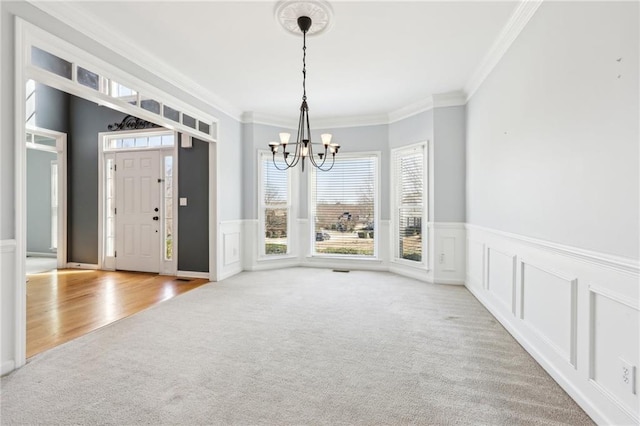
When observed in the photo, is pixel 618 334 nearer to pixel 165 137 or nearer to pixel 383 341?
pixel 383 341

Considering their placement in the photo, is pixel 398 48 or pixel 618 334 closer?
pixel 618 334

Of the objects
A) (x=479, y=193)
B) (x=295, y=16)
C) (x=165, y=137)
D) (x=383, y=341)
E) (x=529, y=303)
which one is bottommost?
(x=383, y=341)

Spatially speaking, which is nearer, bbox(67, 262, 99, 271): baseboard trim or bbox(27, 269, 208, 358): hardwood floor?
bbox(27, 269, 208, 358): hardwood floor

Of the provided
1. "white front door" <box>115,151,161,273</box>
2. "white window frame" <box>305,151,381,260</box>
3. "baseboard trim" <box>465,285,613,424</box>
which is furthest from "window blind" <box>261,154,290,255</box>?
"baseboard trim" <box>465,285,613,424</box>

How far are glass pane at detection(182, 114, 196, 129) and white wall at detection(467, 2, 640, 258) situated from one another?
12.3 feet

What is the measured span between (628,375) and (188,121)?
4.73 meters

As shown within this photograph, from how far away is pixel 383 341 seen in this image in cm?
271

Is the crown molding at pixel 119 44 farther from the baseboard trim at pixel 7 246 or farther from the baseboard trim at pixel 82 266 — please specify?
the baseboard trim at pixel 82 266

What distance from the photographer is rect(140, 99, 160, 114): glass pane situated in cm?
349

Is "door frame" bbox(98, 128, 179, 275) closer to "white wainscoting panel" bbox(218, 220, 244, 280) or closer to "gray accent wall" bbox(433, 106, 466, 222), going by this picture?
"white wainscoting panel" bbox(218, 220, 244, 280)

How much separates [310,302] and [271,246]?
2.27 metres

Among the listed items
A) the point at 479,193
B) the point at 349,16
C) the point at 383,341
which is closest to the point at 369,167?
the point at 479,193

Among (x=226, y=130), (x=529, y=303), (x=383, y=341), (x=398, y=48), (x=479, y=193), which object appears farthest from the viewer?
(x=226, y=130)

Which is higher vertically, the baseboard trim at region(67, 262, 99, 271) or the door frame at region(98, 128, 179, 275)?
the door frame at region(98, 128, 179, 275)
